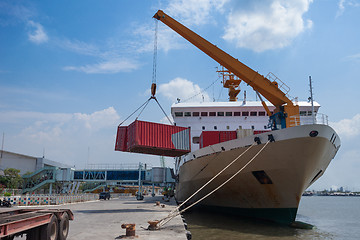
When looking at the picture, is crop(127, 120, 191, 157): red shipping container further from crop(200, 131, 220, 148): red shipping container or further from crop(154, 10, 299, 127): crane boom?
crop(154, 10, 299, 127): crane boom

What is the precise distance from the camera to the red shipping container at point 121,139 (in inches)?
740

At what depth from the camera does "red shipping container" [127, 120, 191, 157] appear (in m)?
16.8

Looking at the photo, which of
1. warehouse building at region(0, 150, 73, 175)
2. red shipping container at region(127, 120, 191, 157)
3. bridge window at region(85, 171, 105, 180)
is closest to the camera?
red shipping container at region(127, 120, 191, 157)

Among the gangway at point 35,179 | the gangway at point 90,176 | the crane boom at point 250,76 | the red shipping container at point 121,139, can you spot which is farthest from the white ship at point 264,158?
the gangway at point 35,179

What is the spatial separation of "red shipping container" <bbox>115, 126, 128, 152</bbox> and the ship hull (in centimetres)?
531

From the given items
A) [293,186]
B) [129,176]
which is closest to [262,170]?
[293,186]

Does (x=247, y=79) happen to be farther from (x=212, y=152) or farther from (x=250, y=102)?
(x=250, y=102)

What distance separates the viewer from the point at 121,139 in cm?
1911

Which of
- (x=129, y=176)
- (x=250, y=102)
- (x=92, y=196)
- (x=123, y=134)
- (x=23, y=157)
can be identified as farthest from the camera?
(x=23, y=157)

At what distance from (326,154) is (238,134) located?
507cm

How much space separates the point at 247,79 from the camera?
17.8m

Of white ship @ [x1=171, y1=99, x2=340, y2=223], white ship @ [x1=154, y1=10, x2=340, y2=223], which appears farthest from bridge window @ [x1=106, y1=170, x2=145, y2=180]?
white ship @ [x1=171, y1=99, x2=340, y2=223]

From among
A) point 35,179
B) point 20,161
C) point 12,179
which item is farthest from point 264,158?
point 20,161

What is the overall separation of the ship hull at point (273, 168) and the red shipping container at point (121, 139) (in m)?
5.31
